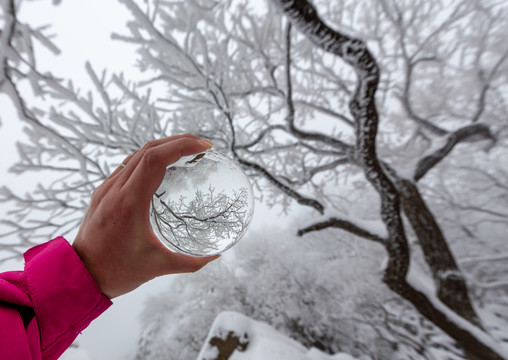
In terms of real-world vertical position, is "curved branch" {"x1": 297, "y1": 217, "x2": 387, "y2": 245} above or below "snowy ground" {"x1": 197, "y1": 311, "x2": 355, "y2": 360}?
above

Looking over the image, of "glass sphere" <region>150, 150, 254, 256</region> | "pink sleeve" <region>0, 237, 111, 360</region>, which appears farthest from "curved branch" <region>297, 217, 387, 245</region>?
"pink sleeve" <region>0, 237, 111, 360</region>

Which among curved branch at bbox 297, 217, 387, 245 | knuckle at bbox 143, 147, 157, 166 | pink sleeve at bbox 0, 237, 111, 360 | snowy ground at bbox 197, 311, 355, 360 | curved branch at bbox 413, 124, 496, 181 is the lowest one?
snowy ground at bbox 197, 311, 355, 360

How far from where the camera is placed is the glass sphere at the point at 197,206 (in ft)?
3.12

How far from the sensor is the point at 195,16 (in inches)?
83.0

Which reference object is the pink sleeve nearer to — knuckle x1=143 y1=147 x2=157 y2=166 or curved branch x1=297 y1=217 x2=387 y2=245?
knuckle x1=143 y1=147 x2=157 y2=166

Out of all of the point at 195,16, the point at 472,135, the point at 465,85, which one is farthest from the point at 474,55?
the point at 195,16

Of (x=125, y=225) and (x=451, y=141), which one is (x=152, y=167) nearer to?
(x=125, y=225)

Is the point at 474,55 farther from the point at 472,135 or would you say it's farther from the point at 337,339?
the point at 337,339

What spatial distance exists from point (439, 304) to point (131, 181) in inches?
156

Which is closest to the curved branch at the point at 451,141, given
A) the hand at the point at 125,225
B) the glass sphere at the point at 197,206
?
the glass sphere at the point at 197,206

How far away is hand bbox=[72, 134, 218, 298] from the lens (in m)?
0.82

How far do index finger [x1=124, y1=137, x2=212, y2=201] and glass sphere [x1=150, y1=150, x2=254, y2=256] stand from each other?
0.27 feet

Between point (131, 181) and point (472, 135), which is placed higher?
point (472, 135)

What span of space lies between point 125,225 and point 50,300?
0.32m
